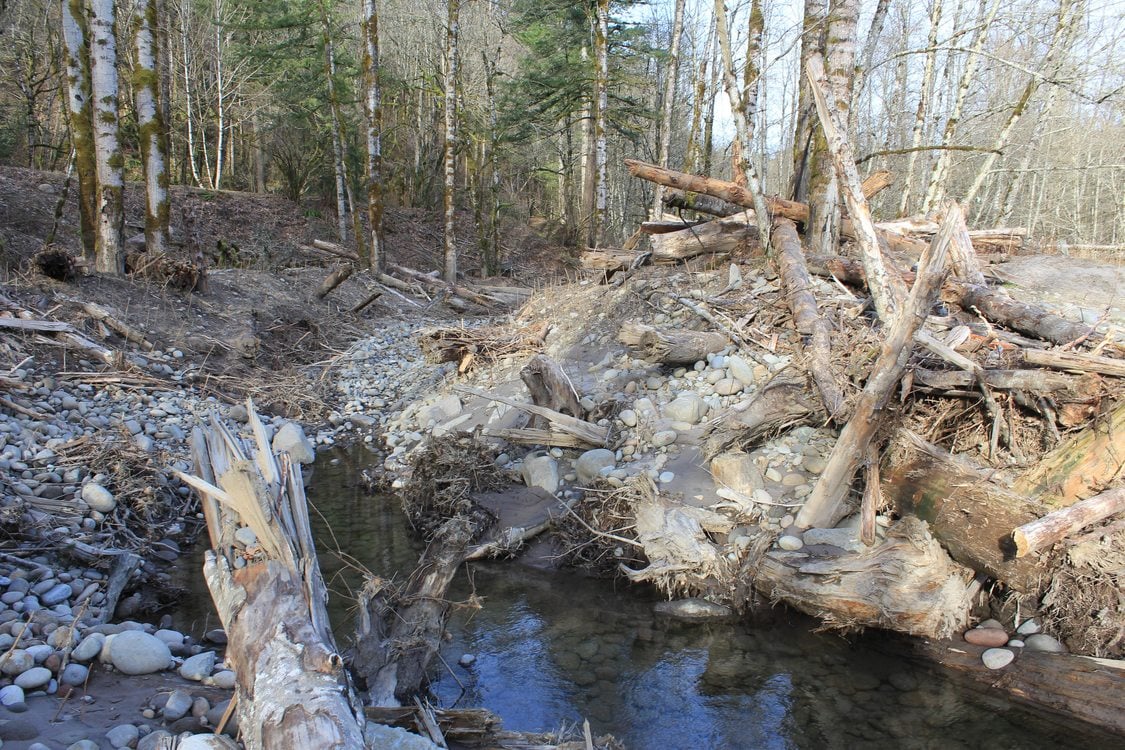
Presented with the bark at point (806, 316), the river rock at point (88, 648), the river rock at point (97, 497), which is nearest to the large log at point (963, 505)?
the bark at point (806, 316)

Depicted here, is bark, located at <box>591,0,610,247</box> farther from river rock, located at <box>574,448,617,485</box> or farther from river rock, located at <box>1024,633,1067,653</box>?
river rock, located at <box>1024,633,1067,653</box>

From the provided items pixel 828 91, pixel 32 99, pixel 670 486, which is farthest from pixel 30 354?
pixel 32 99

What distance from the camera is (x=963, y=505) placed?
4590 mm

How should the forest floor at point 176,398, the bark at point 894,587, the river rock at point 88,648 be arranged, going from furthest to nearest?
the bark at point 894,587
the forest floor at point 176,398
the river rock at point 88,648

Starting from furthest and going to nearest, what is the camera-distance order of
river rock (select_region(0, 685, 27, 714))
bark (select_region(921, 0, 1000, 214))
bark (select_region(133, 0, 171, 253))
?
1. bark (select_region(921, 0, 1000, 214))
2. bark (select_region(133, 0, 171, 253))
3. river rock (select_region(0, 685, 27, 714))

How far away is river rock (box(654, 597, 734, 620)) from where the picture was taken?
5.15m

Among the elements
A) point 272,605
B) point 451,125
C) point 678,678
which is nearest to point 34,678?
point 272,605

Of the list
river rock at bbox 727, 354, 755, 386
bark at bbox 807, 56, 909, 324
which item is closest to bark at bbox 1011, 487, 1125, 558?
bark at bbox 807, 56, 909, 324

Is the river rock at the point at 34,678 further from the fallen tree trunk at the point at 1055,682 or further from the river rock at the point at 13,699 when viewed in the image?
the fallen tree trunk at the point at 1055,682

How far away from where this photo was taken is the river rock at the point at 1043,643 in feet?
13.9

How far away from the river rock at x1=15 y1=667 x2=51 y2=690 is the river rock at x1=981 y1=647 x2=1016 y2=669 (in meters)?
5.34

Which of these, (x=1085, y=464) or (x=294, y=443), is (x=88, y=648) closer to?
(x=294, y=443)

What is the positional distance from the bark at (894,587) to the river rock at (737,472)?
995mm

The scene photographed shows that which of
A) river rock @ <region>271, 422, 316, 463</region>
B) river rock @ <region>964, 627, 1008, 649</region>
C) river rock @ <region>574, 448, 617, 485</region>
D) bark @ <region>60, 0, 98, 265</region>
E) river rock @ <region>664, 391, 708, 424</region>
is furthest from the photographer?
bark @ <region>60, 0, 98, 265</region>
